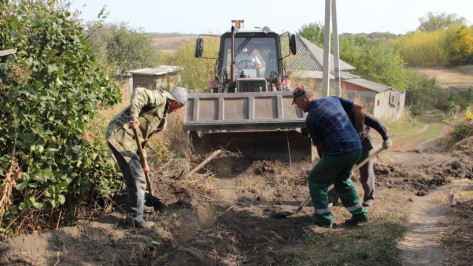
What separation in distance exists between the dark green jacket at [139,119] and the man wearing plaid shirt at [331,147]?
1.69 meters

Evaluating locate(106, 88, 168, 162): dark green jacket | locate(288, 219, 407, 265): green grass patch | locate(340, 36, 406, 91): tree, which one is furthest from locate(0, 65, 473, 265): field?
locate(340, 36, 406, 91): tree

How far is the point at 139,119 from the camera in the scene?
575 centimetres

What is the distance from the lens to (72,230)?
5.23 metres

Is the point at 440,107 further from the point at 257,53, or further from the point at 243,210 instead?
the point at 243,210

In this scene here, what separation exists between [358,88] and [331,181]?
71.1ft

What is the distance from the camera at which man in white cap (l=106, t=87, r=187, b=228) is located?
18.0 ft

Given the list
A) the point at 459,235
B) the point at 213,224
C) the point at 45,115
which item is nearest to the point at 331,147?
the point at 213,224

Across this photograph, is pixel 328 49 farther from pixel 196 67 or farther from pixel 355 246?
pixel 355 246

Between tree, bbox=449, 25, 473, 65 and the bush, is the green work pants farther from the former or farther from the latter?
tree, bbox=449, 25, 473, 65

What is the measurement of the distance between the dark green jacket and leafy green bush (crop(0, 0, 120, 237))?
0.38 m

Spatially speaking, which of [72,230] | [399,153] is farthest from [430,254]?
[399,153]

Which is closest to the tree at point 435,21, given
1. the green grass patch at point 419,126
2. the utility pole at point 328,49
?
the green grass patch at point 419,126

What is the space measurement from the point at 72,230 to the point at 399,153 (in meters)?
9.25

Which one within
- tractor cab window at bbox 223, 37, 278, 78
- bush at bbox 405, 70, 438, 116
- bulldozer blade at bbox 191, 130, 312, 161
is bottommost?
bush at bbox 405, 70, 438, 116
